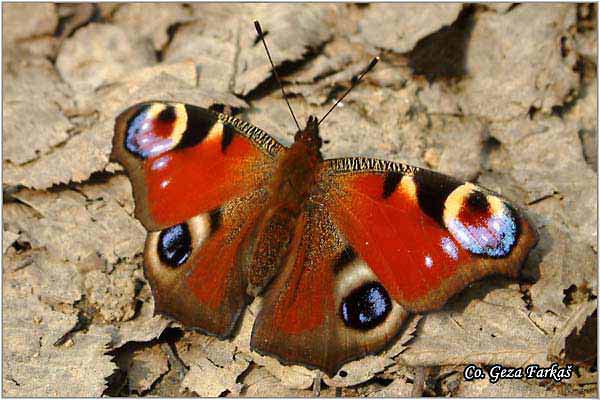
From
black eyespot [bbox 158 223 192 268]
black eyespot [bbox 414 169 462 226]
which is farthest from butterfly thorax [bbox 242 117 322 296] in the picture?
black eyespot [bbox 414 169 462 226]

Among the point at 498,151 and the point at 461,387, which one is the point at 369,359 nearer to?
the point at 461,387

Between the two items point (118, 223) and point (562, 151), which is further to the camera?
point (562, 151)

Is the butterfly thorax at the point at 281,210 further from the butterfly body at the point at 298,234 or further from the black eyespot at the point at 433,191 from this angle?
the black eyespot at the point at 433,191

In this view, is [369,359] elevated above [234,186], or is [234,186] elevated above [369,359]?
[234,186]

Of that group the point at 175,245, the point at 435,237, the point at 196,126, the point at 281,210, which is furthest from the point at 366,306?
the point at 196,126

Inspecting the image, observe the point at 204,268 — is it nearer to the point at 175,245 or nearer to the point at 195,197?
the point at 175,245

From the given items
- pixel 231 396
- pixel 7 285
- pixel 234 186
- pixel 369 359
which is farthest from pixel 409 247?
pixel 7 285

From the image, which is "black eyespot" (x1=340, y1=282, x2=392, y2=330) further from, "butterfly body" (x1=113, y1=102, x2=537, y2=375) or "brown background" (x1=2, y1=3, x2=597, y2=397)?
"brown background" (x1=2, y1=3, x2=597, y2=397)
